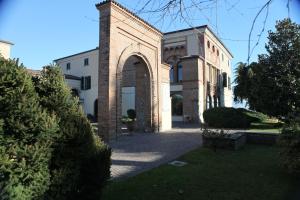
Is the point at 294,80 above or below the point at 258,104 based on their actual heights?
above

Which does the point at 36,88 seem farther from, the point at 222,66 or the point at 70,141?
the point at 222,66

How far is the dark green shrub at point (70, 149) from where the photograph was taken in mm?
3732

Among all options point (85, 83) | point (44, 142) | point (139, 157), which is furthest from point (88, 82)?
point (44, 142)

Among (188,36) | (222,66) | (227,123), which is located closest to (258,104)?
(227,123)

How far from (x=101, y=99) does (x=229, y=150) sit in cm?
667

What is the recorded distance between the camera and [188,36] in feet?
100

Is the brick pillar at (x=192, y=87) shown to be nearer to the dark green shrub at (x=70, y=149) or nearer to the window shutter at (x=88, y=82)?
the window shutter at (x=88, y=82)

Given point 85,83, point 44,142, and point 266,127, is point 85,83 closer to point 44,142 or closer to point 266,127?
point 266,127

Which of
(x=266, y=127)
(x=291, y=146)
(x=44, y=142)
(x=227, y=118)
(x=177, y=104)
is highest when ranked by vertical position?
(x=177, y=104)

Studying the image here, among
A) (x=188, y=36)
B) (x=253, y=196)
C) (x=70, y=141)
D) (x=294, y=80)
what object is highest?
(x=188, y=36)

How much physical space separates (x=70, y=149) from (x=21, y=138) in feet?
2.36

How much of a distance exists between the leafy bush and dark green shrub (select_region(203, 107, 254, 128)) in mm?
13893

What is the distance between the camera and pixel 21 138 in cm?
338

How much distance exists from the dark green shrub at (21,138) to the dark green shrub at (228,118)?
19.0 m
